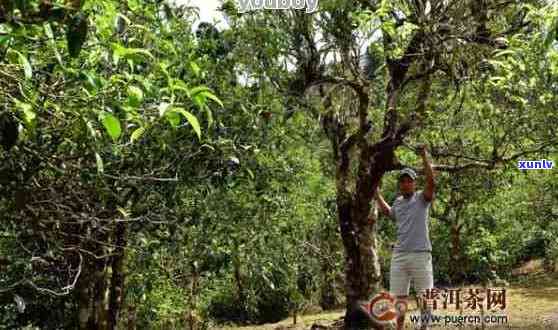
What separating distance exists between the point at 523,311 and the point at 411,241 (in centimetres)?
828

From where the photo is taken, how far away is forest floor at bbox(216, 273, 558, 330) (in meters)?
8.74

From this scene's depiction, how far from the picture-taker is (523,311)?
1181 cm

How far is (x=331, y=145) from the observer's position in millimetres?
9766

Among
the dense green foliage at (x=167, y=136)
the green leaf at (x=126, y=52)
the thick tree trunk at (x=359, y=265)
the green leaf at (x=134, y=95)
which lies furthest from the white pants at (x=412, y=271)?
the thick tree trunk at (x=359, y=265)

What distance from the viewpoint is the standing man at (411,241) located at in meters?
4.79

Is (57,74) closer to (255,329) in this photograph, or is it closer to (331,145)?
(331,145)

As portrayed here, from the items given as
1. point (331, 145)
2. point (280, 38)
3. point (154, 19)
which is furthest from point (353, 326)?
point (154, 19)

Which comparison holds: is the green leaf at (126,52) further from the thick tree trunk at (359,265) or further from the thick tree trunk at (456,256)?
the thick tree trunk at (456,256)

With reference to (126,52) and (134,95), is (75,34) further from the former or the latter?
(134,95)

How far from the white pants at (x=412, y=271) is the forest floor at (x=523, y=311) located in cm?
283

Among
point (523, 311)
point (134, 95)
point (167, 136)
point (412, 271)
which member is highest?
point (167, 136)

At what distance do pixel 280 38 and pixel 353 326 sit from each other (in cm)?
466

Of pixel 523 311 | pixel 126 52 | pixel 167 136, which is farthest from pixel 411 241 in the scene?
pixel 523 311

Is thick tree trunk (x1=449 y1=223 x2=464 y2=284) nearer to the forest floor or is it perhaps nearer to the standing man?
the forest floor
